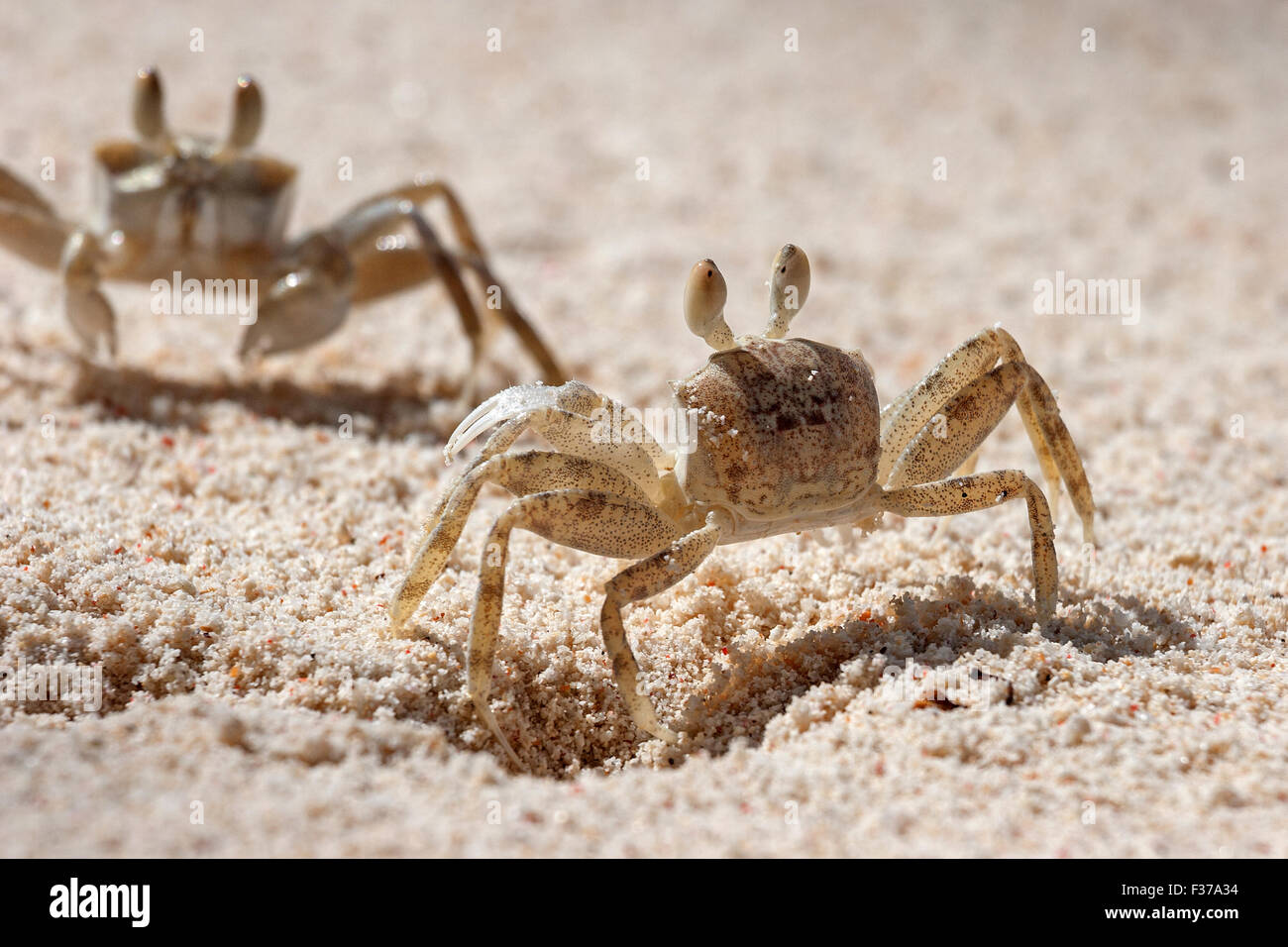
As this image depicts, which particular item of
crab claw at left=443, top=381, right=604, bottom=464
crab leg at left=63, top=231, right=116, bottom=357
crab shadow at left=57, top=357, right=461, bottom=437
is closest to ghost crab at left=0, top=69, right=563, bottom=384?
crab leg at left=63, top=231, right=116, bottom=357

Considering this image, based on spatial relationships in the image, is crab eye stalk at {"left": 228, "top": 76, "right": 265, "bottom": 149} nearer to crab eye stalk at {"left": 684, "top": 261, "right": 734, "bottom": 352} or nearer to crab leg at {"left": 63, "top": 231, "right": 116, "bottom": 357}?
crab leg at {"left": 63, "top": 231, "right": 116, "bottom": 357}

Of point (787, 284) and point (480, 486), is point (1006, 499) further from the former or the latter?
point (480, 486)

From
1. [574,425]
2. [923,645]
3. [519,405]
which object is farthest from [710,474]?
[923,645]

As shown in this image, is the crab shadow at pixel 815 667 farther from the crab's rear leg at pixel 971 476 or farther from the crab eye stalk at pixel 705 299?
the crab eye stalk at pixel 705 299

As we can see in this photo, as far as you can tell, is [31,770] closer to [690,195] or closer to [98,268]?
[98,268]

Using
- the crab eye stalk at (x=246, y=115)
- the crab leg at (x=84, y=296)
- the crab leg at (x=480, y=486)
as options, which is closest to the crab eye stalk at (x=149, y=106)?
the crab eye stalk at (x=246, y=115)

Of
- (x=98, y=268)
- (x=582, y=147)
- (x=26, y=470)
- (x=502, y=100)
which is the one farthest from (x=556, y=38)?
(x=26, y=470)

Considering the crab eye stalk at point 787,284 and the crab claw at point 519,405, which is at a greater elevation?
the crab eye stalk at point 787,284
